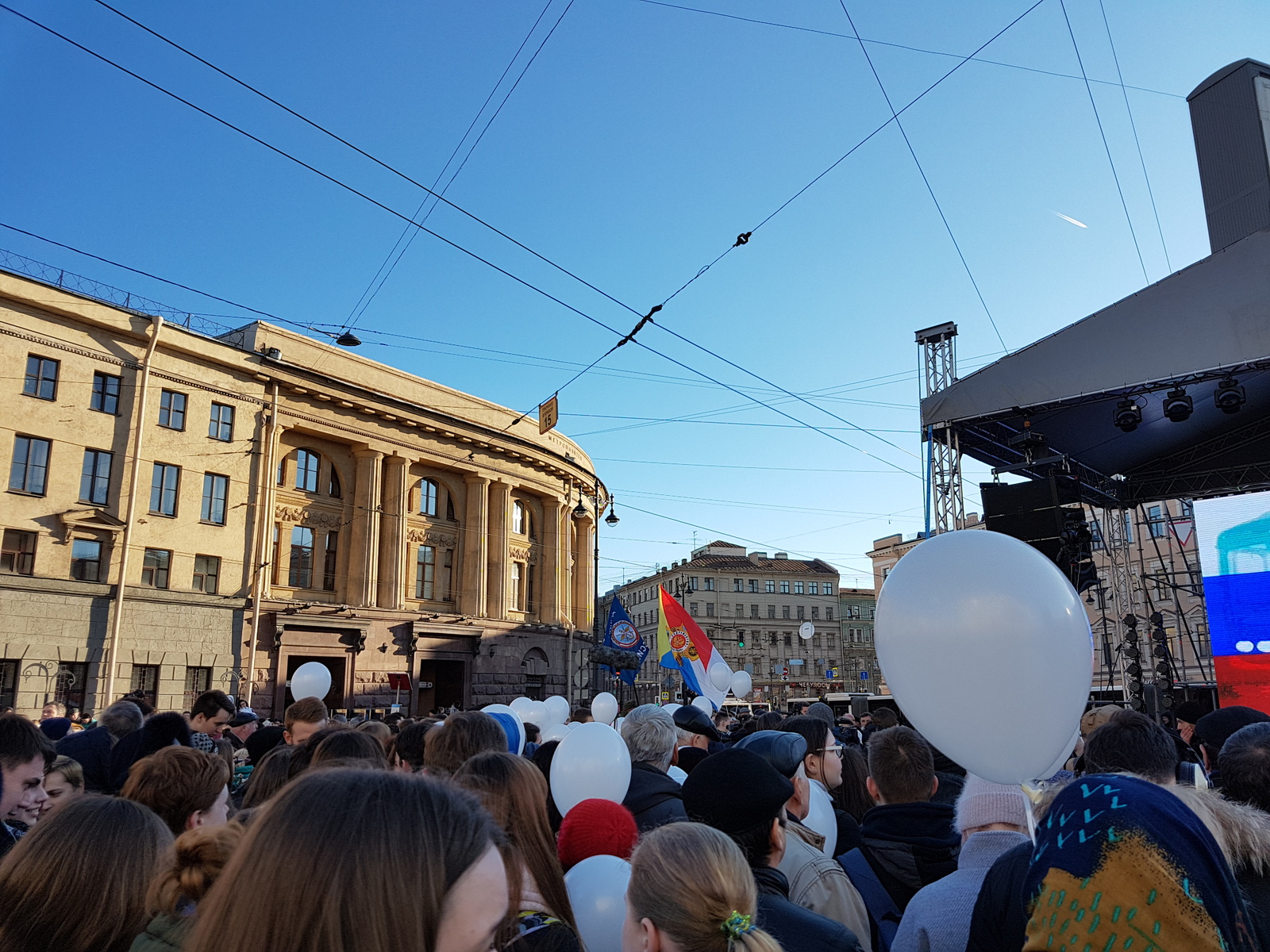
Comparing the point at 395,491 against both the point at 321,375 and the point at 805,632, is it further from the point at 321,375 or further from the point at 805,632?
the point at 805,632

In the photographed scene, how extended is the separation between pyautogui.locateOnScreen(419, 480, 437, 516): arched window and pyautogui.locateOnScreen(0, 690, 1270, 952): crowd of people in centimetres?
3200

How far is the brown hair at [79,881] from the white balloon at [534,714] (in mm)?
8931

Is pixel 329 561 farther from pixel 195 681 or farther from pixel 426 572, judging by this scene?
pixel 195 681

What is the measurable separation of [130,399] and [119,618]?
683cm

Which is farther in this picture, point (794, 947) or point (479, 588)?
point (479, 588)

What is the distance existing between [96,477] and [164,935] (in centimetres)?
2719

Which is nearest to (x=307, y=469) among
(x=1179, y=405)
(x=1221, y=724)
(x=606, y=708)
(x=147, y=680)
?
(x=147, y=680)

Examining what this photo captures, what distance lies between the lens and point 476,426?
37188 millimetres

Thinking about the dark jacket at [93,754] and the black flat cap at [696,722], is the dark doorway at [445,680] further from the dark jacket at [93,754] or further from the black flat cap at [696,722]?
the dark jacket at [93,754]

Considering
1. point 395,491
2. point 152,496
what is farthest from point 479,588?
point 152,496

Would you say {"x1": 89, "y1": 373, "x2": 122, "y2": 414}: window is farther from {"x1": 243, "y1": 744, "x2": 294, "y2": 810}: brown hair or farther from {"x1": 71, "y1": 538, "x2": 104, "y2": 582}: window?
{"x1": 243, "y1": 744, "x2": 294, "y2": 810}: brown hair

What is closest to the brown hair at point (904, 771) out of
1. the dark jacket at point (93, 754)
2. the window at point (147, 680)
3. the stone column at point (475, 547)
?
the dark jacket at point (93, 754)

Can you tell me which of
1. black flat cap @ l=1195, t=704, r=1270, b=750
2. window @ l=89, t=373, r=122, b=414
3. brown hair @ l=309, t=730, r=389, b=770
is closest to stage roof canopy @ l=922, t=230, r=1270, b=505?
black flat cap @ l=1195, t=704, r=1270, b=750

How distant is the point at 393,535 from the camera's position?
110 feet
